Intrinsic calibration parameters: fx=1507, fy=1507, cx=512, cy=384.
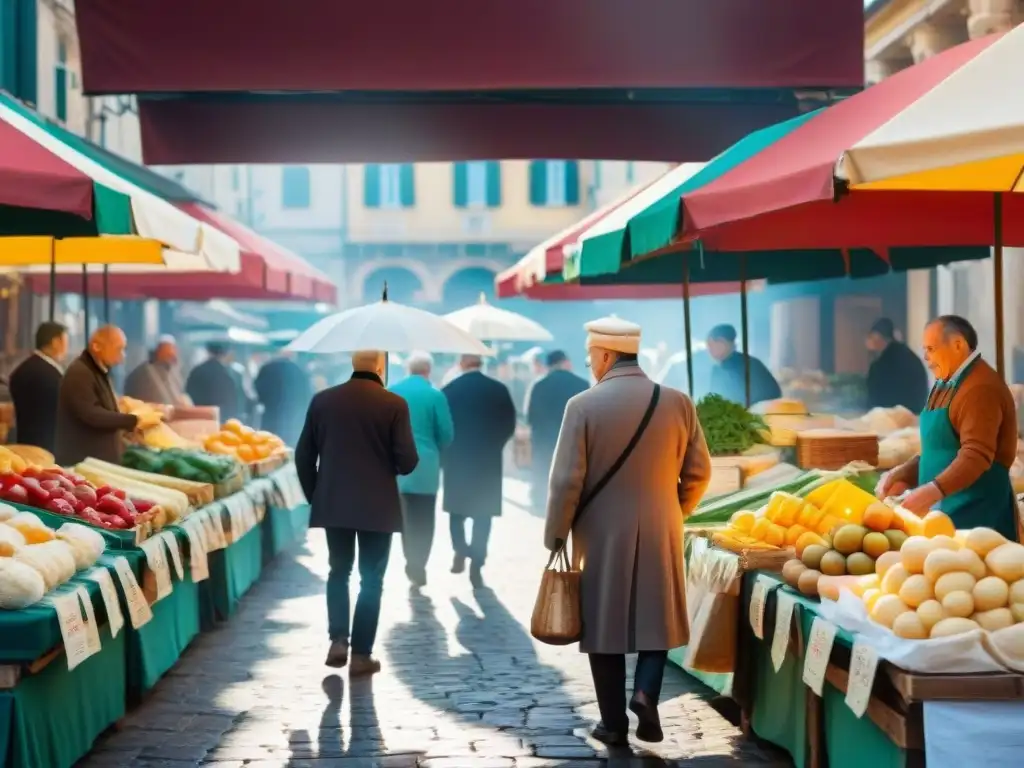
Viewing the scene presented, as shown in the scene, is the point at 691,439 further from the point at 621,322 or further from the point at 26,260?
the point at 26,260

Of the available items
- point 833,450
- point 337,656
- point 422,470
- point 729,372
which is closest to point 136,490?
point 337,656

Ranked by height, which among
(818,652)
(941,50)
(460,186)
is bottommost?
(818,652)

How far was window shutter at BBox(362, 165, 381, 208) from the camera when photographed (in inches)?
1852

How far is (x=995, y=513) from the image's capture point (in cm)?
668

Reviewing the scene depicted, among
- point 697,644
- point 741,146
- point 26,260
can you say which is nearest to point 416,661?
point 697,644

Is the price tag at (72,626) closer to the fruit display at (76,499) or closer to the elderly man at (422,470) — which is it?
the fruit display at (76,499)

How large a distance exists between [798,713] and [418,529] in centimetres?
574

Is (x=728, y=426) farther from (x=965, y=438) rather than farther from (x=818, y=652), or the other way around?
(x=818, y=652)

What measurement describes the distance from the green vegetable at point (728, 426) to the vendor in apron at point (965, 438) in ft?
8.41

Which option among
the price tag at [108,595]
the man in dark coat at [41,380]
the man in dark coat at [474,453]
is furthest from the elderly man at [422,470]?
the price tag at [108,595]

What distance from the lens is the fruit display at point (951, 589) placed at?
16.1ft

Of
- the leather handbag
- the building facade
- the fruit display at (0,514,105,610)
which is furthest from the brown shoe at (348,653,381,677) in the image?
the building facade

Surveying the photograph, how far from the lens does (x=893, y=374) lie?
1384cm

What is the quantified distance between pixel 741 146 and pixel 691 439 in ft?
7.87
